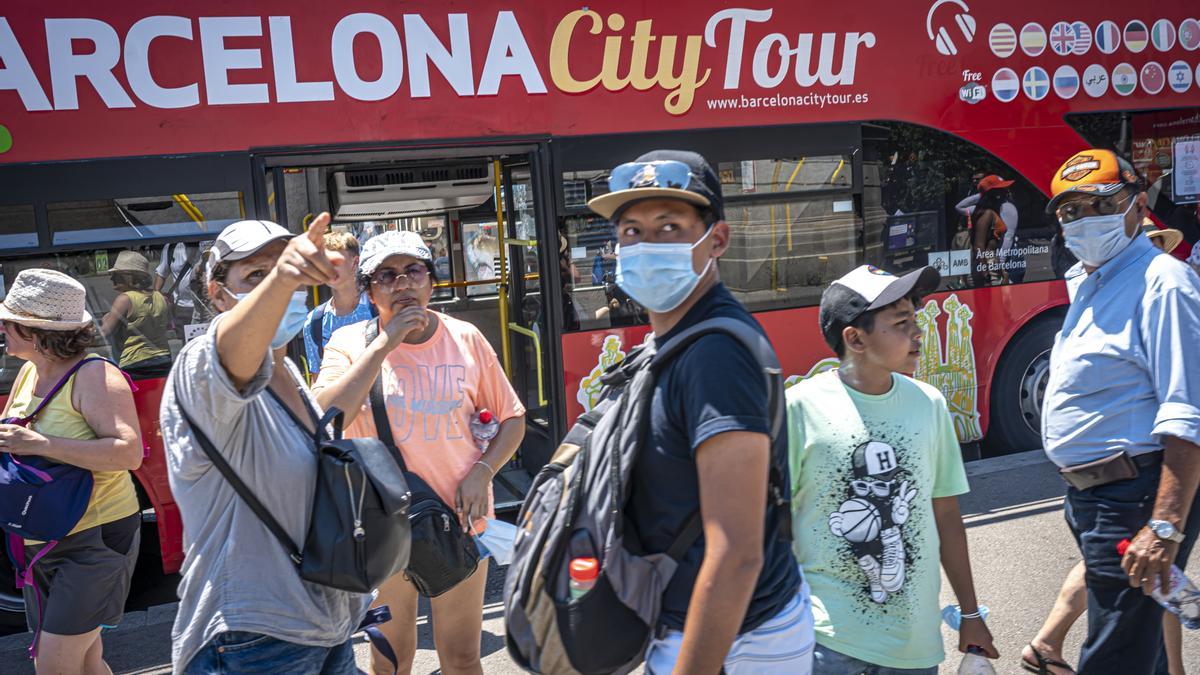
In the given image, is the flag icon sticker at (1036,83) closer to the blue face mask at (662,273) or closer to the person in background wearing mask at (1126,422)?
the person in background wearing mask at (1126,422)

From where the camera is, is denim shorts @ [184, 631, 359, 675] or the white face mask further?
the white face mask

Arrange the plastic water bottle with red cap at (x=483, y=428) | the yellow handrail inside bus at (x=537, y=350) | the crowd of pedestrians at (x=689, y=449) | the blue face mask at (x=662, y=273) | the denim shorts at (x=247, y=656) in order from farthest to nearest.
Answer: the yellow handrail inside bus at (x=537, y=350) < the plastic water bottle with red cap at (x=483, y=428) < the denim shorts at (x=247, y=656) < the blue face mask at (x=662, y=273) < the crowd of pedestrians at (x=689, y=449)

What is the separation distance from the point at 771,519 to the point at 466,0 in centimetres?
441

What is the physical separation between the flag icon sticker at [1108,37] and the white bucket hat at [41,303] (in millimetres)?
6610

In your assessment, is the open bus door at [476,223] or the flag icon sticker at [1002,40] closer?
the open bus door at [476,223]

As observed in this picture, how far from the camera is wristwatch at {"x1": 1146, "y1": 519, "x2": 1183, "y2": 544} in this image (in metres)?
2.72

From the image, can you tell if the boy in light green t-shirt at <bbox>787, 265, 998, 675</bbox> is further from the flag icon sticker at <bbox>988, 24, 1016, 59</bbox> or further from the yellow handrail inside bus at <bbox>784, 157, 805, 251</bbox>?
the flag icon sticker at <bbox>988, 24, 1016, 59</bbox>

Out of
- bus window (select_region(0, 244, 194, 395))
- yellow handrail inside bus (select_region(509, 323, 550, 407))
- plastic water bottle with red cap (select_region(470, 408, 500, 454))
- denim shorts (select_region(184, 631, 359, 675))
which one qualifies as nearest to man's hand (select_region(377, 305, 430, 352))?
plastic water bottle with red cap (select_region(470, 408, 500, 454))

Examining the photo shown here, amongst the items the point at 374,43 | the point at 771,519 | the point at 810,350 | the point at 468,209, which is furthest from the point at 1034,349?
the point at 771,519

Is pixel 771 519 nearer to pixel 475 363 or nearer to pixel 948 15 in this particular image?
pixel 475 363

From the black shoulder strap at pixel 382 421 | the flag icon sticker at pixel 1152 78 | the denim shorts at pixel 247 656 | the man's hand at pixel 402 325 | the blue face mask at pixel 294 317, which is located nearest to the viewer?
the denim shorts at pixel 247 656

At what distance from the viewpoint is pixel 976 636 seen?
2586 mm

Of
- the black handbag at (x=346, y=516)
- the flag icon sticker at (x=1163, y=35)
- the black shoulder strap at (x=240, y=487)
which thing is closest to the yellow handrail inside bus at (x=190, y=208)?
the black handbag at (x=346, y=516)

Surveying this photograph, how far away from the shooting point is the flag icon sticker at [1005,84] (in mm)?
6773
